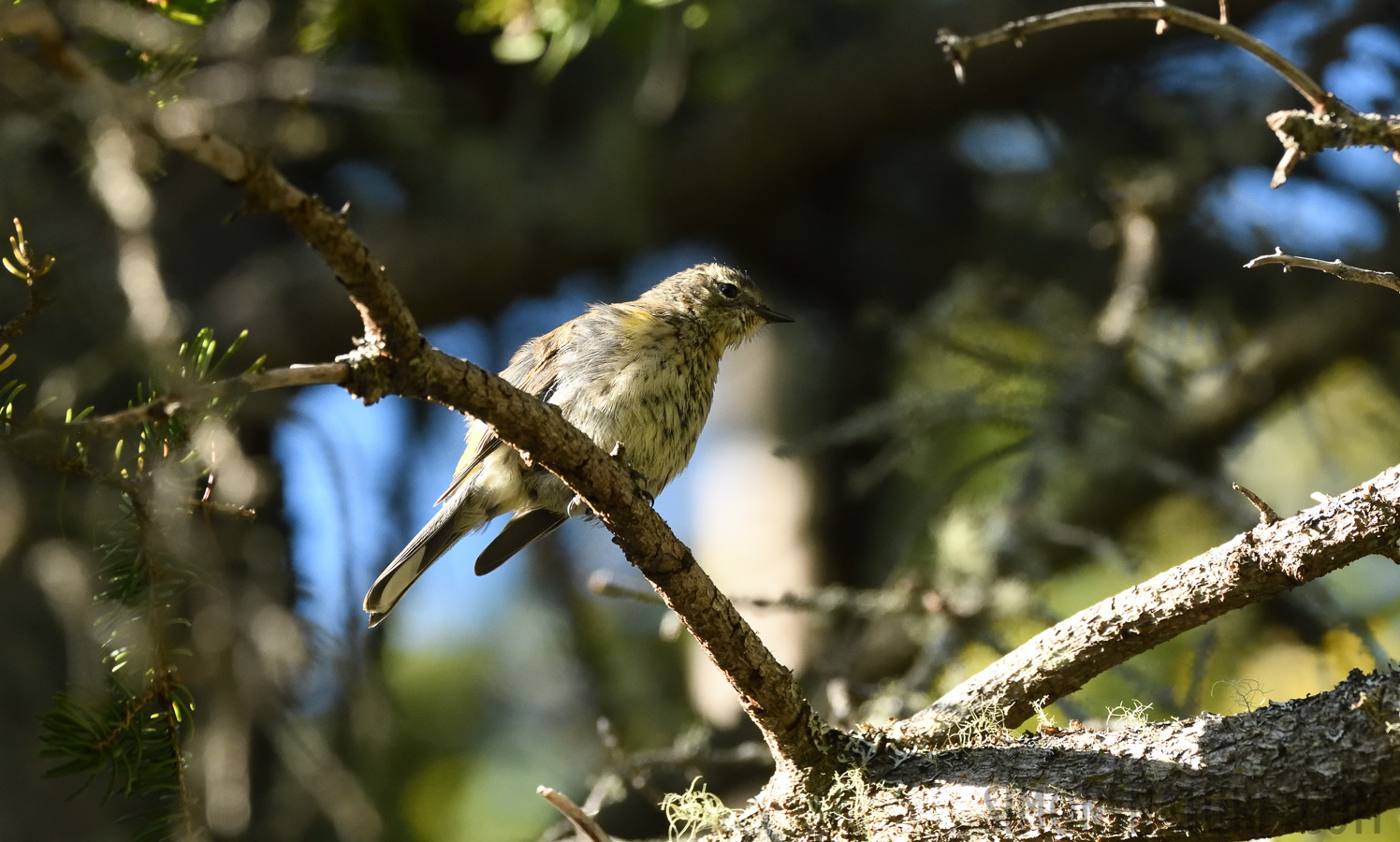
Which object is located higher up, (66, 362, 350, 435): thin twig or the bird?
the bird

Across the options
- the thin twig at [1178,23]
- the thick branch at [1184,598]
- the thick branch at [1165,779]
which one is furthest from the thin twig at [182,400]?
the thick branch at [1184,598]

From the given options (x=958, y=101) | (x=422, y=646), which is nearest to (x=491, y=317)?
(x=422, y=646)

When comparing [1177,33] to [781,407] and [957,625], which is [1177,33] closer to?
[781,407]

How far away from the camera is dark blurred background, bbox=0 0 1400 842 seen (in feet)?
15.9

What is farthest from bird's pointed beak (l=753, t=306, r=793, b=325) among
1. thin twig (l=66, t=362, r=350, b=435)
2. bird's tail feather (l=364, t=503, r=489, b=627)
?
thin twig (l=66, t=362, r=350, b=435)

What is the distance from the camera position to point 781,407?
7328 mm

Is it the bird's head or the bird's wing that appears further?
the bird's head

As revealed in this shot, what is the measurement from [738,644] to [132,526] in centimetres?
127

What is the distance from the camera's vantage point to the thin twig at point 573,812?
2.13 meters

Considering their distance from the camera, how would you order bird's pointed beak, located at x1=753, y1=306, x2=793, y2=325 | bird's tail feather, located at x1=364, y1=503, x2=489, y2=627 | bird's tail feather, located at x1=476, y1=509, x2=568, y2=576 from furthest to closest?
bird's pointed beak, located at x1=753, y1=306, x2=793, y2=325
bird's tail feather, located at x1=476, y1=509, x2=568, y2=576
bird's tail feather, located at x1=364, y1=503, x2=489, y2=627

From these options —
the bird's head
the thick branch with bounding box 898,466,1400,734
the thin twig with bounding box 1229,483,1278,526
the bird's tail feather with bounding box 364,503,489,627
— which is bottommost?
the thick branch with bounding box 898,466,1400,734

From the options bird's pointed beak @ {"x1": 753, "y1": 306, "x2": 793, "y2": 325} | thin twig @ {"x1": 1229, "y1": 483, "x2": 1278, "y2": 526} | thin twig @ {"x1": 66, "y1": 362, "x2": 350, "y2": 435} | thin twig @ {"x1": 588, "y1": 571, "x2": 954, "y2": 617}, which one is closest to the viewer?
thin twig @ {"x1": 66, "y1": 362, "x2": 350, "y2": 435}

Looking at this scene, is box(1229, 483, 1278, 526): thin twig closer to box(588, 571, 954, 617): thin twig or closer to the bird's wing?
box(588, 571, 954, 617): thin twig

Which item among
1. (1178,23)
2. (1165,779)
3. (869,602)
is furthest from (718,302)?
(1165,779)
